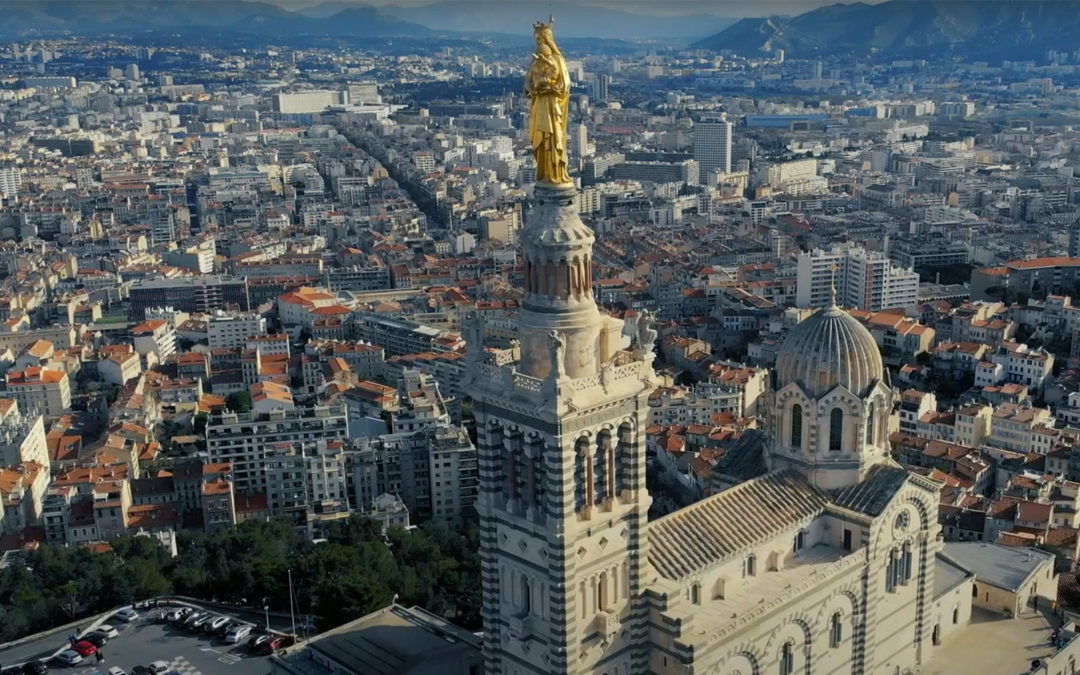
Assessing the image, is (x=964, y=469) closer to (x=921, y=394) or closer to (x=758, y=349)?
(x=921, y=394)

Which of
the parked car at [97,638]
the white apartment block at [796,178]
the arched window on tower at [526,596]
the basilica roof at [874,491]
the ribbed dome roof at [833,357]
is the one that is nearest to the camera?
the arched window on tower at [526,596]

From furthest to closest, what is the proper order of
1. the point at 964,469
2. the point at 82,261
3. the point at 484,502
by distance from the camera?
the point at 82,261
the point at 964,469
the point at 484,502

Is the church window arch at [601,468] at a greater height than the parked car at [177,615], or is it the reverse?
the church window arch at [601,468]

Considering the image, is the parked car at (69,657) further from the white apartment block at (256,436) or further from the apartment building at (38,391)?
the apartment building at (38,391)

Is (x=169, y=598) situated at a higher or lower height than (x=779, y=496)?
lower

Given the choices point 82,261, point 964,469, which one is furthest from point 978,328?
point 82,261

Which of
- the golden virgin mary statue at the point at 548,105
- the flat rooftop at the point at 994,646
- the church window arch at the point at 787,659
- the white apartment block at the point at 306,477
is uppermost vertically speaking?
the golden virgin mary statue at the point at 548,105

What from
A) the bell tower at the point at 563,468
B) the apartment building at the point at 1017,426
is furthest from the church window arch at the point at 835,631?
the apartment building at the point at 1017,426
